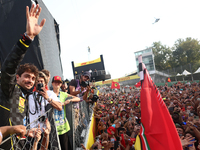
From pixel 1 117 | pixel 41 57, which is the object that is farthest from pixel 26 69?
pixel 41 57

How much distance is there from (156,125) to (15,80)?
2.07 m

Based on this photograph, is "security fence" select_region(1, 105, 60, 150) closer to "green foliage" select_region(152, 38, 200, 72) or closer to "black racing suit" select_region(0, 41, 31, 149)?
"black racing suit" select_region(0, 41, 31, 149)

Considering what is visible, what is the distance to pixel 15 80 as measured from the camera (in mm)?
1389

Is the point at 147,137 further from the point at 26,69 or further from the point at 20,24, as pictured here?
the point at 20,24

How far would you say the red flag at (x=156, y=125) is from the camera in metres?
2.09

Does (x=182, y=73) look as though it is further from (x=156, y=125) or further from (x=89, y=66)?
(x=156, y=125)

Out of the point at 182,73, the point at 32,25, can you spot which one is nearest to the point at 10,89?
the point at 32,25

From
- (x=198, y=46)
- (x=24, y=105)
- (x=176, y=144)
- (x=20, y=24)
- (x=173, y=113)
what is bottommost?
(x=173, y=113)

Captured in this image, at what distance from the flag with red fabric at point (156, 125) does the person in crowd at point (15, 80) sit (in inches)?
71.9

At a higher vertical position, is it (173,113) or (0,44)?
(0,44)

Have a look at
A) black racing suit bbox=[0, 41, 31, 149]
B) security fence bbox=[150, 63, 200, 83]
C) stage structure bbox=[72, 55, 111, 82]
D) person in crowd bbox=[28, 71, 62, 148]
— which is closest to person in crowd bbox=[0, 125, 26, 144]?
black racing suit bbox=[0, 41, 31, 149]

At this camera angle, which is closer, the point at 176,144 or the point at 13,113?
the point at 13,113

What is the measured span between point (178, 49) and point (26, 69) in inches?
2202

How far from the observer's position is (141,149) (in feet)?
8.08
